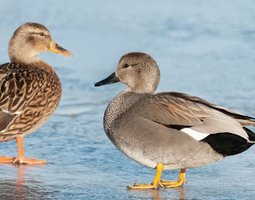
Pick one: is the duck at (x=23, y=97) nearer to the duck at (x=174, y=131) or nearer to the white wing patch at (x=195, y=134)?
the duck at (x=174, y=131)

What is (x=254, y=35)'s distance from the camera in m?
10.6

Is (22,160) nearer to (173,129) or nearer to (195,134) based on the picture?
(173,129)

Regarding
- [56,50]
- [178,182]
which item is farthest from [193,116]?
[56,50]

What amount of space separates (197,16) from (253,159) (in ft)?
16.4

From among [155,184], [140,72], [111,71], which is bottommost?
[111,71]

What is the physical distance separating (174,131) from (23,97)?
146 centimetres

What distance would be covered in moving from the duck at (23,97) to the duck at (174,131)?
79cm

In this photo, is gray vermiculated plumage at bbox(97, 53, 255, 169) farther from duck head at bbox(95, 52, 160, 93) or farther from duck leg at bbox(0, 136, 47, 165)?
duck leg at bbox(0, 136, 47, 165)

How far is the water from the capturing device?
605 centimetres

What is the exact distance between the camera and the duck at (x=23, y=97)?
690 cm

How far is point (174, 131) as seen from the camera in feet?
19.9

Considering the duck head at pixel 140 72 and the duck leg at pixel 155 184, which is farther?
the duck head at pixel 140 72

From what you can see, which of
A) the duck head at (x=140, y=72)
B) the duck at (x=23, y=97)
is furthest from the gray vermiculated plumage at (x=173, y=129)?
the duck at (x=23, y=97)

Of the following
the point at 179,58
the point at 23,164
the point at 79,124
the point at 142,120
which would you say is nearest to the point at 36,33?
the point at 79,124
